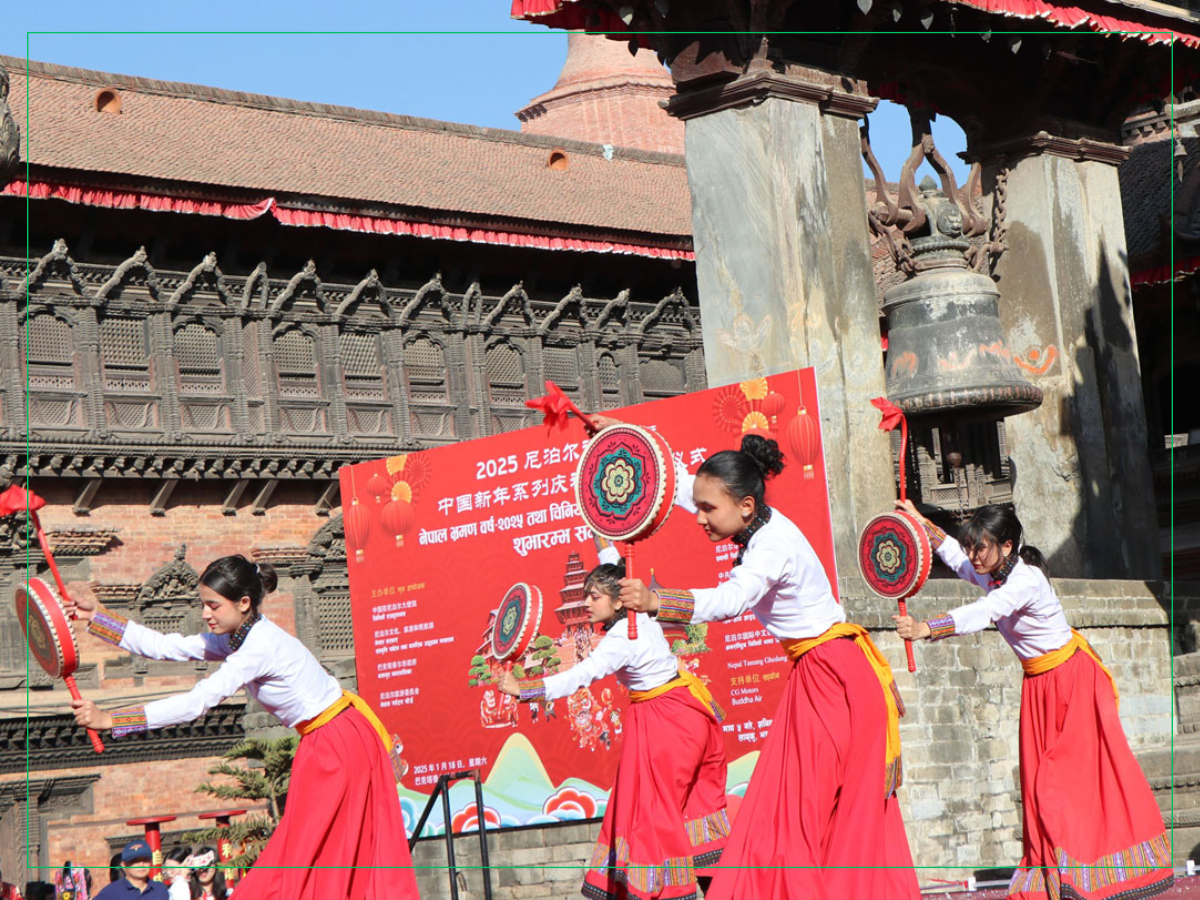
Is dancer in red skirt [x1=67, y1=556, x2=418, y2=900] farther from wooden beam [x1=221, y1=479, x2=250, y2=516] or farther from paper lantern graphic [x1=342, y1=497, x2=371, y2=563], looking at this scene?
wooden beam [x1=221, y1=479, x2=250, y2=516]

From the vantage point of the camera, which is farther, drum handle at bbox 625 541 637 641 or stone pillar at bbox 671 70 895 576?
stone pillar at bbox 671 70 895 576

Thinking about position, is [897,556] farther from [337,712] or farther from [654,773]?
[337,712]

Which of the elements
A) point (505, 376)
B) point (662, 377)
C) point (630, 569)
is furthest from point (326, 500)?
point (630, 569)

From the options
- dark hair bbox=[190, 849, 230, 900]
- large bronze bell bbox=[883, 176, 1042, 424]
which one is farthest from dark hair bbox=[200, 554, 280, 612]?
dark hair bbox=[190, 849, 230, 900]

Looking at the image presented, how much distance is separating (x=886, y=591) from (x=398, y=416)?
18903mm

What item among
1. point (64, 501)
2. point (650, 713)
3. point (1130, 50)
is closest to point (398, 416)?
point (64, 501)

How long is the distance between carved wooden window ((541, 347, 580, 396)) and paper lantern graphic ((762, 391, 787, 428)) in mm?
16558

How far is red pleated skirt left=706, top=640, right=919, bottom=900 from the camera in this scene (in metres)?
5.71

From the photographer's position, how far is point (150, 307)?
80.5 ft

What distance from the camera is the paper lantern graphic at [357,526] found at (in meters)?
14.1

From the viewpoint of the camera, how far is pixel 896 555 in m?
7.72

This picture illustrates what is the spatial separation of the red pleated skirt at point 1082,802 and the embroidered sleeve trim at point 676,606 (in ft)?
7.01

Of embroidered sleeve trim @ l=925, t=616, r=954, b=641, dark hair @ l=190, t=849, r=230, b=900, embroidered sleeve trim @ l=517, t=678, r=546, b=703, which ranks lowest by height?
dark hair @ l=190, t=849, r=230, b=900

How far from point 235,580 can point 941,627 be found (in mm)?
2681
